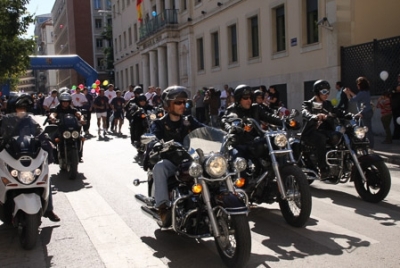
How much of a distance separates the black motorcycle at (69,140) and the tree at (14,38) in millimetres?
6227

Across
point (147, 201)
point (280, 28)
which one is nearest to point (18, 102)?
point (147, 201)

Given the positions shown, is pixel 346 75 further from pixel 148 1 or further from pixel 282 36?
pixel 148 1

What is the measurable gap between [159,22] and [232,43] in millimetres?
9918

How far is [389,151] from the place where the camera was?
38.1ft

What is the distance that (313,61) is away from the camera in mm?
18266

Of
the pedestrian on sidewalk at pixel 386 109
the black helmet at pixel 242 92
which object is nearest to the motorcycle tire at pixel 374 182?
the black helmet at pixel 242 92

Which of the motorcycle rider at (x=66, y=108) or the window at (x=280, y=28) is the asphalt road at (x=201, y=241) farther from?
the window at (x=280, y=28)

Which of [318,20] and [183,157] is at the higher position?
[318,20]

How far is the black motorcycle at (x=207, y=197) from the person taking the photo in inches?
170

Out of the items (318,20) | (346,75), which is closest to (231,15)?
(318,20)

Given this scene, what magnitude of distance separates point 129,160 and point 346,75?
844 centimetres

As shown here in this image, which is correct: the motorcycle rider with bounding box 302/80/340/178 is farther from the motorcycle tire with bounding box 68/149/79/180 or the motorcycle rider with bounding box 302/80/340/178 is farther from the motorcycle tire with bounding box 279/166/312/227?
the motorcycle tire with bounding box 68/149/79/180

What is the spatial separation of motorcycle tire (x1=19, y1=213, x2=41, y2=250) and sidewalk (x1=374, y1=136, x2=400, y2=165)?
26.0ft

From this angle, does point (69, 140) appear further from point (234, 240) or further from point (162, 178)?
point (234, 240)
